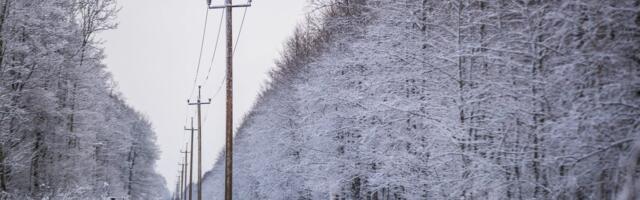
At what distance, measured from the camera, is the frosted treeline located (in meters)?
17.3

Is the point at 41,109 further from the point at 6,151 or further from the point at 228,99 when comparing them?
the point at 228,99

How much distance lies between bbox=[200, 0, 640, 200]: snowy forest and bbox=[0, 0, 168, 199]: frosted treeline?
11213 mm

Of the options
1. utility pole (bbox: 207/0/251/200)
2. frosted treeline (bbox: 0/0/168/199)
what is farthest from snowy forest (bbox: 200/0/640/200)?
frosted treeline (bbox: 0/0/168/199)

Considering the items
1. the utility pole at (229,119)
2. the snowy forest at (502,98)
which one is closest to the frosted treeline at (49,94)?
the utility pole at (229,119)

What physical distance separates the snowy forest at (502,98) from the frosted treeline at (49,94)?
36.8ft

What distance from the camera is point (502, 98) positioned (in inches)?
368

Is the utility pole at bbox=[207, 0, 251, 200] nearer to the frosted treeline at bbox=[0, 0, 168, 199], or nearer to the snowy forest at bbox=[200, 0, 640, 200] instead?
the snowy forest at bbox=[200, 0, 640, 200]

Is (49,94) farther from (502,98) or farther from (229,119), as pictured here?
(502,98)

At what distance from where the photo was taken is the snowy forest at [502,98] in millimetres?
6910

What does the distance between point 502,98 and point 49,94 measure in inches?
711

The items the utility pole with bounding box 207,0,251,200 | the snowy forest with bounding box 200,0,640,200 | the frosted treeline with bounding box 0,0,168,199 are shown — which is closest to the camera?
the snowy forest with bounding box 200,0,640,200

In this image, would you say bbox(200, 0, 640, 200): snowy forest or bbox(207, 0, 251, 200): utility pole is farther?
bbox(207, 0, 251, 200): utility pole

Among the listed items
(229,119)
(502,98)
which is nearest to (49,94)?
(229,119)

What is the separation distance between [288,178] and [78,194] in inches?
415
